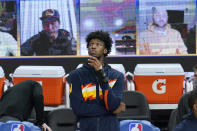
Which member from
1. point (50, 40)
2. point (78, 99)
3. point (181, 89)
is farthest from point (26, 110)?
point (181, 89)

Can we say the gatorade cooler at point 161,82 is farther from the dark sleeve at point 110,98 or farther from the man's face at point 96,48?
the dark sleeve at point 110,98

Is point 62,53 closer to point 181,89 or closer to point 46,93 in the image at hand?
point 46,93

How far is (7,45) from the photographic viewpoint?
5.66 metres

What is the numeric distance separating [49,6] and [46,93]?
1338 millimetres

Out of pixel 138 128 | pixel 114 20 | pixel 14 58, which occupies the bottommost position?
pixel 138 128

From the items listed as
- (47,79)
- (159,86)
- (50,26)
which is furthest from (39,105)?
(50,26)

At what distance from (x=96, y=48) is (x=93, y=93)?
1.20 ft

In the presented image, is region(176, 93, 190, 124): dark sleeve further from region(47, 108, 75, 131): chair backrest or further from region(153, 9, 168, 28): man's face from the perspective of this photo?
region(153, 9, 168, 28): man's face

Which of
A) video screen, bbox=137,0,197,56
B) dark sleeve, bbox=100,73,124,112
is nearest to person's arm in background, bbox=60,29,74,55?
video screen, bbox=137,0,197,56

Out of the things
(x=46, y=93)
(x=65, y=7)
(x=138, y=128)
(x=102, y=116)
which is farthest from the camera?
(x=65, y=7)

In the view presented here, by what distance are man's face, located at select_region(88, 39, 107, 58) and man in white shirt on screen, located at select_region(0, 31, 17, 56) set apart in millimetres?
2872

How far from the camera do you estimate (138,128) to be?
4.05m

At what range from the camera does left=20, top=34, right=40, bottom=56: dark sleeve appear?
564cm

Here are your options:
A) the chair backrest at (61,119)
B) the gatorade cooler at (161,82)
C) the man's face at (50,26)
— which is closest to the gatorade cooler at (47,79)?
the chair backrest at (61,119)
